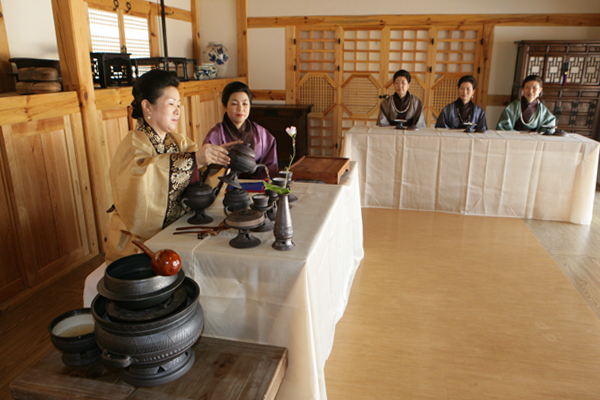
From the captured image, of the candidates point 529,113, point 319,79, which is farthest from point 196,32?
point 529,113

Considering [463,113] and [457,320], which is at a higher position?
[463,113]

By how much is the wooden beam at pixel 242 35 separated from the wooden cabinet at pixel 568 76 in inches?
135

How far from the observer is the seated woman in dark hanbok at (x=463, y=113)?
14.1 ft

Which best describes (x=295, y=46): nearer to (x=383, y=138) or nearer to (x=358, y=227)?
(x=383, y=138)

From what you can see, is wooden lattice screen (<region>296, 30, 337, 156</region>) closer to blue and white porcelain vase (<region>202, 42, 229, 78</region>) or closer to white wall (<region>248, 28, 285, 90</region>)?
white wall (<region>248, 28, 285, 90</region>)

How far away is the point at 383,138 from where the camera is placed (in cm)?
400

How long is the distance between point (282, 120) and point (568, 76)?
11.2 ft

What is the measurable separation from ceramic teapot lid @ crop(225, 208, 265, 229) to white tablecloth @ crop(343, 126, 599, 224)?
258cm

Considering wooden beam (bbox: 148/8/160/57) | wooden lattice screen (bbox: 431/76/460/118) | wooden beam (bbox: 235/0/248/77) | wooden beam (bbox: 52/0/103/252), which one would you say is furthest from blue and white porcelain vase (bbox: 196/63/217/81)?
wooden lattice screen (bbox: 431/76/460/118)

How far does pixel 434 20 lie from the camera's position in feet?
17.7

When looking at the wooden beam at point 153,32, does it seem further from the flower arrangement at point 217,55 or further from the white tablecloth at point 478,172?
the white tablecloth at point 478,172

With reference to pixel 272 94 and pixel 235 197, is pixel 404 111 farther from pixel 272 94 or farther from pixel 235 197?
pixel 235 197

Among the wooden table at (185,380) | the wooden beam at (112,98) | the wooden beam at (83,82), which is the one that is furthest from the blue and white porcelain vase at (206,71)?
the wooden table at (185,380)

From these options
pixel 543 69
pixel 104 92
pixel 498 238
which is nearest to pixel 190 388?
pixel 104 92
